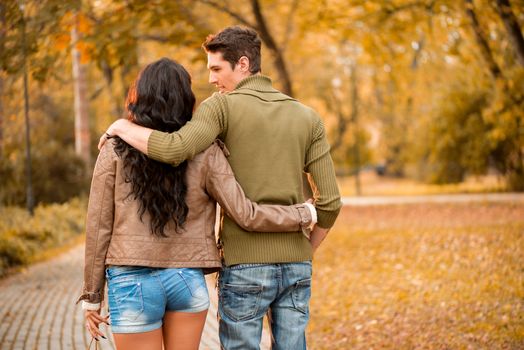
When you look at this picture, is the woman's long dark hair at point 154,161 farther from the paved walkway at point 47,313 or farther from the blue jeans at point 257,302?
the paved walkway at point 47,313

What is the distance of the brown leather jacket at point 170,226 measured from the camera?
2.74 meters

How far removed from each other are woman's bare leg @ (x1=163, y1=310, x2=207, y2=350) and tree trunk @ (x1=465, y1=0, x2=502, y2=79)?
8.66 meters

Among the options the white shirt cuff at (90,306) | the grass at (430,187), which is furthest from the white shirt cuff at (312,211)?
the grass at (430,187)

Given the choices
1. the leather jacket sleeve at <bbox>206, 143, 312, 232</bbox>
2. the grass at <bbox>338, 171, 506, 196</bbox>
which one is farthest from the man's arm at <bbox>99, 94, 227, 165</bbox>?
the grass at <bbox>338, 171, 506, 196</bbox>

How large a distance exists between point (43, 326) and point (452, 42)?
7.94 meters

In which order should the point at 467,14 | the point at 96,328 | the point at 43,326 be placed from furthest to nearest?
1. the point at 467,14
2. the point at 43,326
3. the point at 96,328

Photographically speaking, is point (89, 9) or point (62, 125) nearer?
point (89, 9)

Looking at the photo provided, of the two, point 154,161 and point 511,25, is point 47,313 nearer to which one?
point 154,161

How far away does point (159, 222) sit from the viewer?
→ 272cm

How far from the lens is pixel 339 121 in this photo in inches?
1257

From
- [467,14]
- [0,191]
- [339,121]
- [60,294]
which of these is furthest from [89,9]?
[339,121]

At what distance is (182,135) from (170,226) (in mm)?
372

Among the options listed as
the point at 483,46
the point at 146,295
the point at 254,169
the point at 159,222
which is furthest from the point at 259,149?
the point at 483,46

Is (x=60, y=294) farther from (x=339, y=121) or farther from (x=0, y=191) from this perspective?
(x=339, y=121)
